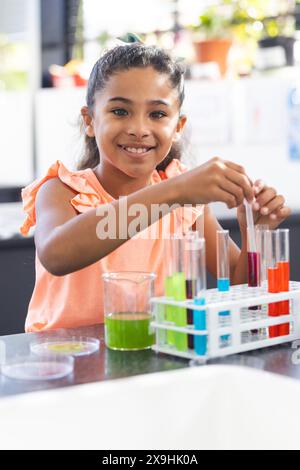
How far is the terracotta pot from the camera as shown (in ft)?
12.9

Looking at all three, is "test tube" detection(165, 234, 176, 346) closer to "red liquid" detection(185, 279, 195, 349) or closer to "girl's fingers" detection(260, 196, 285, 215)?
"red liquid" detection(185, 279, 195, 349)

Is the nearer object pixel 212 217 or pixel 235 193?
pixel 235 193

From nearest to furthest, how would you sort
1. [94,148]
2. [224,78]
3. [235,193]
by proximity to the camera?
[235,193] < [94,148] < [224,78]

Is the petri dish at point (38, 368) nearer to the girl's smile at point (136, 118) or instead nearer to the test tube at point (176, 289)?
the test tube at point (176, 289)

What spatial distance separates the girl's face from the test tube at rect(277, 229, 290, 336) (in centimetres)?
47

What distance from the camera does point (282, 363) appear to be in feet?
3.69

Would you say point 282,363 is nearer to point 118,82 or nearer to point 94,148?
point 118,82

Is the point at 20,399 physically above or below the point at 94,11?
below

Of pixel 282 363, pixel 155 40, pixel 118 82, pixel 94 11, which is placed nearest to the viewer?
pixel 282 363

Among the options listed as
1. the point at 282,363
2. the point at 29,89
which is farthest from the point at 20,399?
the point at 29,89

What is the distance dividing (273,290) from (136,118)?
526 mm

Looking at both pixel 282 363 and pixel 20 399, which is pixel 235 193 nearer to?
pixel 282 363
